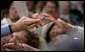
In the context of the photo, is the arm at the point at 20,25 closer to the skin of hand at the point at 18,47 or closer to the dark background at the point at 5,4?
the skin of hand at the point at 18,47

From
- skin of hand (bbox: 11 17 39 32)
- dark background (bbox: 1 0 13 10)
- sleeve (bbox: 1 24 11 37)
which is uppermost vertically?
dark background (bbox: 1 0 13 10)

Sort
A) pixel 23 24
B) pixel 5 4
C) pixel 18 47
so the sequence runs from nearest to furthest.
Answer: pixel 23 24 < pixel 18 47 < pixel 5 4

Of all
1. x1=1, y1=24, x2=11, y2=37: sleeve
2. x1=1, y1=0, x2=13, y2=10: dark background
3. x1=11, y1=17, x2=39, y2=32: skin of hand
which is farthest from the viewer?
x1=1, y1=0, x2=13, y2=10: dark background

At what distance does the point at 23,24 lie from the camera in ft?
5.87

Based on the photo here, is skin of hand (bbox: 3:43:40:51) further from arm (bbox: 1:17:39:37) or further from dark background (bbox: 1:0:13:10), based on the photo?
dark background (bbox: 1:0:13:10)

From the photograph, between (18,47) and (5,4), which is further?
(5,4)

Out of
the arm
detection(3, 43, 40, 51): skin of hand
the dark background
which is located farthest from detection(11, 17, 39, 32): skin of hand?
the dark background

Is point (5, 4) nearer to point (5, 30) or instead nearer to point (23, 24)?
point (5, 30)

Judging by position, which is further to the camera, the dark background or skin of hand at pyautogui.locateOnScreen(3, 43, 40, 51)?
the dark background

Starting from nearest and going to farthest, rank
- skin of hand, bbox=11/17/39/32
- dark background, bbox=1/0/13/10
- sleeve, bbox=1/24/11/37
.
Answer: skin of hand, bbox=11/17/39/32 < sleeve, bbox=1/24/11/37 < dark background, bbox=1/0/13/10

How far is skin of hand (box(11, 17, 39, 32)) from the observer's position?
1772mm

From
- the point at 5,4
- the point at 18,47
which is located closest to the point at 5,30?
the point at 18,47

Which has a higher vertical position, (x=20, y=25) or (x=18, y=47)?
(x=20, y=25)

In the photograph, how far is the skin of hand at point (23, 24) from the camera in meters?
1.77
